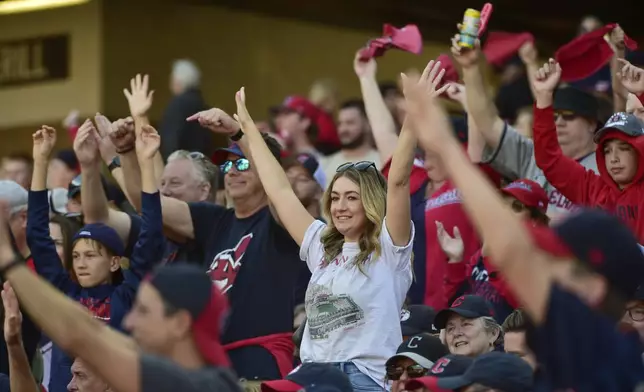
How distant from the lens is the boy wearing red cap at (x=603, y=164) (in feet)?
22.0

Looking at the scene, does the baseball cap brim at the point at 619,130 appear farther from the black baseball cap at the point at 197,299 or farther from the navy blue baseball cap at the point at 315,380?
the black baseball cap at the point at 197,299

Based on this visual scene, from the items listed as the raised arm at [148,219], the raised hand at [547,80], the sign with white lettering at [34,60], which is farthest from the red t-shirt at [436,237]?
the sign with white lettering at [34,60]

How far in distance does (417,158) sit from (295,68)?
6602mm

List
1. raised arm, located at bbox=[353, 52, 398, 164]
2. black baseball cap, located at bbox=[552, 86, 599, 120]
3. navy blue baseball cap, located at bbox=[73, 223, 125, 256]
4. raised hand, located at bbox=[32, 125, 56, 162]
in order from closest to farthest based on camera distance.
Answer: navy blue baseball cap, located at bbox=[73, 223, 125, 256] < raised hand, located at bbox=[32, 125, 56, 162] < black baseball cap, located at bbox=[552, 86, 599, 120] < raised arm, located at bbox=[353, 52, 398, 164]

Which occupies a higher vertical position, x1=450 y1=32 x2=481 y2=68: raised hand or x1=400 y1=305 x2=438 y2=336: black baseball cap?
x1=450 y1=32 x2=481 y2=68: raised hand

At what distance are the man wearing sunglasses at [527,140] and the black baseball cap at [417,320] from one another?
1.09m

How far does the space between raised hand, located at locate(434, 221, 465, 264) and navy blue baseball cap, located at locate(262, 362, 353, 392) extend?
2.51m

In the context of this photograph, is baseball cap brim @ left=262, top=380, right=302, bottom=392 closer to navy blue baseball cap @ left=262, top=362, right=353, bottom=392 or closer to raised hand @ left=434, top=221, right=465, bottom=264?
navy blue baseball cap @ left=262, top=362, right=353, bottom=392

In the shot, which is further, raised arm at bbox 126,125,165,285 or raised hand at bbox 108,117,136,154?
raised hand at bbox 108,117,136,154

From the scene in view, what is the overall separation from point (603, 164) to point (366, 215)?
1.48m

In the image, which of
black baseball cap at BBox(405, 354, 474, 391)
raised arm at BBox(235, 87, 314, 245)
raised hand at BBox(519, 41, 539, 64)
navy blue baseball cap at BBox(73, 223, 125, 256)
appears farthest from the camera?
raised hand at BBox(519, 41, 539, 64)

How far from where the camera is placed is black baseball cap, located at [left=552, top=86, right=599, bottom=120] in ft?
25.6

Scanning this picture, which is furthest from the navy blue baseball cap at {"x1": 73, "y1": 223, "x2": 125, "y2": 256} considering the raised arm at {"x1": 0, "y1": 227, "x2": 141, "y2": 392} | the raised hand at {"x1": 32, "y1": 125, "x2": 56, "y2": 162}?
the raised arm at {"x1": 0, "y1": 227, "x2": 141, "y2": 392}

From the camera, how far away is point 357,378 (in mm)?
5875
